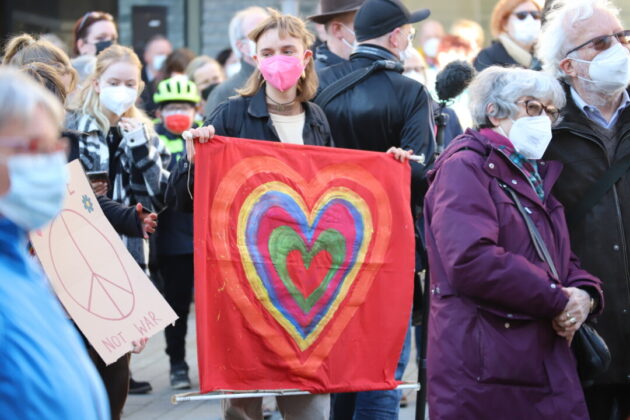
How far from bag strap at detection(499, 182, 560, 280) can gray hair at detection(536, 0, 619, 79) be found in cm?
91

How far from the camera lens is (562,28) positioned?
486 cm

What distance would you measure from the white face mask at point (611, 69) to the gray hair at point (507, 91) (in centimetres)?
31

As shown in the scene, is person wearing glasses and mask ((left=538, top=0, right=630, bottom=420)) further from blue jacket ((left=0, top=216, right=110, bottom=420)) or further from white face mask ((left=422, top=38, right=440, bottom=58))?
white face mask ((left=422, top=38, right=440, bottom=58))

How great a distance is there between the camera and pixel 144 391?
7.35m

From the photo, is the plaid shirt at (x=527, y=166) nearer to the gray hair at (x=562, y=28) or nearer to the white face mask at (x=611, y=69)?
the white face mask at (x=611, y=69)

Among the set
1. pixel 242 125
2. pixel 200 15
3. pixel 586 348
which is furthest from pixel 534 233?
pixel 200 15

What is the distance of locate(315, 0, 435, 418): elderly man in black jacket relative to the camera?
18.0 ft

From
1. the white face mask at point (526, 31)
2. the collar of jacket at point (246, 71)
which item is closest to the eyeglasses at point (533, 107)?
the white face mask at point (526, 31)

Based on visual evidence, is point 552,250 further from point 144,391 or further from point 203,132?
point 144,391

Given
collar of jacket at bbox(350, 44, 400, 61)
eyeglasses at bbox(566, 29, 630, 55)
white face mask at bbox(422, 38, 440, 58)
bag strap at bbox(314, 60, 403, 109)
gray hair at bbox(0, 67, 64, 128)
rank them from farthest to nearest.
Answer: white face mask at bbox(422, 38, 440, 58) → collar of jacket at bbox(350, 44, 400, 61) → bag strap at bbox(314, 60, 403, 109) → eyeglasses at bbox(566, 29, 630, 55) → gray hair at bbox(0, 67, 64, 128)

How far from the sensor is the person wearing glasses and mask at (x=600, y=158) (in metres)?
4.59

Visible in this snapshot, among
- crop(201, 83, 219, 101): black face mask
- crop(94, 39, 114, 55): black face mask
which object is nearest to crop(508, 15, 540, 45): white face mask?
crop(201, 83, 219, 101): black face mask

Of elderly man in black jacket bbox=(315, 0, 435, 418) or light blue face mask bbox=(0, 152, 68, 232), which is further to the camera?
elderly man in black jacket bbox=(315, 0, 435, 418)

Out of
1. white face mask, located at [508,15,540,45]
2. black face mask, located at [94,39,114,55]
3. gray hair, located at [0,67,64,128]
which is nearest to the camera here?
gray hair, located at [0,67,64,128]
